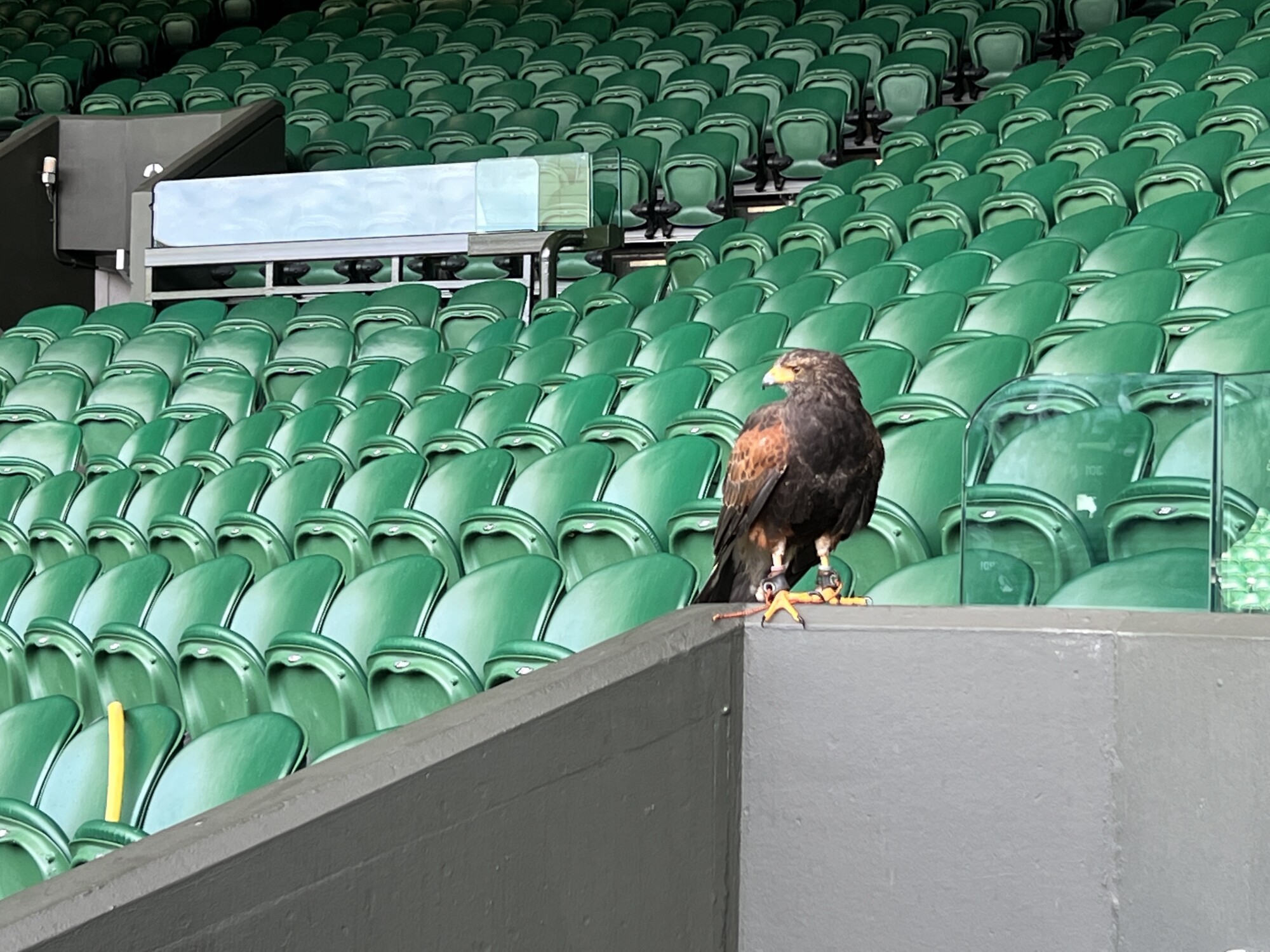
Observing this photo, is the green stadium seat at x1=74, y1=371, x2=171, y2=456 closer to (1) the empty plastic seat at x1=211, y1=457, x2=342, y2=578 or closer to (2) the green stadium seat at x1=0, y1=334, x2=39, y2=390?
(2) the green stadium seat at x1=0, y1=334, x2=39, y2=390

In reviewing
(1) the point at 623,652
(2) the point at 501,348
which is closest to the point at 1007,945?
(1) the point at 623,652

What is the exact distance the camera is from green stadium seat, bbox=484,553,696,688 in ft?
7.48

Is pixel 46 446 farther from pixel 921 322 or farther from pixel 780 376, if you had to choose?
pixel 780 376

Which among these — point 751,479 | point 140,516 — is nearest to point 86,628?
point 140,516

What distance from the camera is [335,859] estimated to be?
3.62 feet

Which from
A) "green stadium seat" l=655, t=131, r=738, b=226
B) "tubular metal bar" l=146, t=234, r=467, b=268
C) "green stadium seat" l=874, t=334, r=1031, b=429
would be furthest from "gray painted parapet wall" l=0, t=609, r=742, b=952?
"green stadium seat" l=655, t=131, r=738, b=226

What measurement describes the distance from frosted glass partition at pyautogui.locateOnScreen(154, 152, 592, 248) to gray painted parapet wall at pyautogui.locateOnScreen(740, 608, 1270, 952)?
471 cm

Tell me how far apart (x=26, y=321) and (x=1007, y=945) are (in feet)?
20.0

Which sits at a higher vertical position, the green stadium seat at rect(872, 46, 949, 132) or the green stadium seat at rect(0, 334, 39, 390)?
the green stadium seat at rect(872, 46, 949, 132)

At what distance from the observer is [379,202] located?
247 inches

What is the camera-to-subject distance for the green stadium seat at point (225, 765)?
76.9 inches

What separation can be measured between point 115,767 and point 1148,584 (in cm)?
151

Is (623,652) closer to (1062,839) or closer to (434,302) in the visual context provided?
(1062,839)

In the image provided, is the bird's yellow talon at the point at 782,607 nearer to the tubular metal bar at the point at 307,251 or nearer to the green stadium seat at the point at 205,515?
the green stadium seat at the point at 205,515
